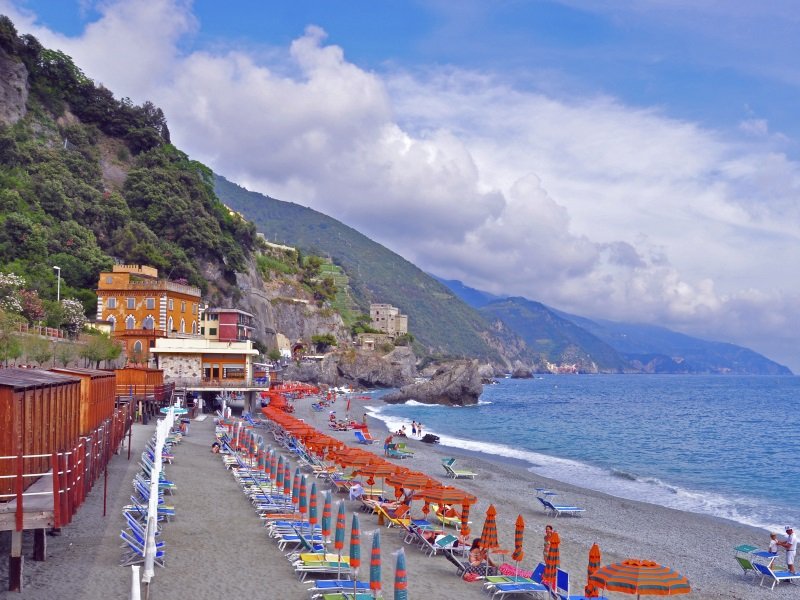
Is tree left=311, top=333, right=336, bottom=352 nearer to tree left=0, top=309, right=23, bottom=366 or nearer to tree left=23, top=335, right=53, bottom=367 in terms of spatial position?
tree left=23, top=335, right=53, bottom=367

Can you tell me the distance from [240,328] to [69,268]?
18705 millimetres

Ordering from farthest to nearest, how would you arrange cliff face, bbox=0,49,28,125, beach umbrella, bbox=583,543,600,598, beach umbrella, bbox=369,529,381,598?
cliff face, bbox=0,49,28,125
beach umbrella, bbox=583,543,600,598
beach umbrella, bbox=369,529,381,598

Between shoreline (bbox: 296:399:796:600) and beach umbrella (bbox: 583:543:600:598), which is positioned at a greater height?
beach umbrella (bbox: 583:543:600:598)

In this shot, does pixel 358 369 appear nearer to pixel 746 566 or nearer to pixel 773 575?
pixel 746 566

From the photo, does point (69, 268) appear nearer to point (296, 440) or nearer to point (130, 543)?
point (296, 440)

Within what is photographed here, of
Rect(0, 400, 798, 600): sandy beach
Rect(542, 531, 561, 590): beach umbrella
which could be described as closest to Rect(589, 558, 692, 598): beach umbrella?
Rect(542, 531, 561, 590): beach umbrella

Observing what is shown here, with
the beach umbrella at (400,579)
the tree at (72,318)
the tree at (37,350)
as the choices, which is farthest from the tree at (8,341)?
the beach umbrella at (400,579)

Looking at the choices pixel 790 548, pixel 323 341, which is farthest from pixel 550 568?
pixel 323 341

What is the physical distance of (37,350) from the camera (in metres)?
37.7

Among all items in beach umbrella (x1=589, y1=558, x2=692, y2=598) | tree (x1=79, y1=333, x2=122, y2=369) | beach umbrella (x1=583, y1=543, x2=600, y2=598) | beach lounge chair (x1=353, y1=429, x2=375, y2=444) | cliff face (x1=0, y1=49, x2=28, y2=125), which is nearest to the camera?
beach umbrella (x1=589, y1=558, x2=692, y2=598)

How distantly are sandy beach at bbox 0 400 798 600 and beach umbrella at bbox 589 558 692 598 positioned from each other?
302 centimetres

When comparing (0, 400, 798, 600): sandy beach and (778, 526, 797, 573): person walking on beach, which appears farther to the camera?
(778, 526, 797, 573): person walking on beach

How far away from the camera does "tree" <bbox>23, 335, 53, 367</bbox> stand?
37156 millimetres

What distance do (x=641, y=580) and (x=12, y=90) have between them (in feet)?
251
